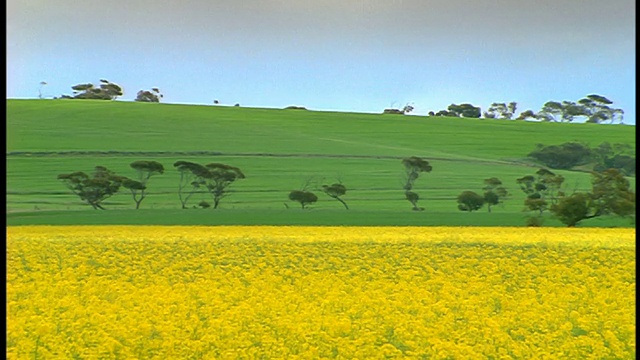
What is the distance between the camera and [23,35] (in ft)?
26.6

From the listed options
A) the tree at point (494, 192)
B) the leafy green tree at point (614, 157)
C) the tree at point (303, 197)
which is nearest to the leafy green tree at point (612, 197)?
the leafy green tree at point (614, 157)

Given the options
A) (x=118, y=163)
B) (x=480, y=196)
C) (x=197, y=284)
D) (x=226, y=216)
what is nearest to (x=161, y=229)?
(x=226, y=216)

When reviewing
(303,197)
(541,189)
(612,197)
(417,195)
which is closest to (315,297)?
(612,197)

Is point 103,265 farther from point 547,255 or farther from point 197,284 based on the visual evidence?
point 547,255

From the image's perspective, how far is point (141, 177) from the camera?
15141 millimetres

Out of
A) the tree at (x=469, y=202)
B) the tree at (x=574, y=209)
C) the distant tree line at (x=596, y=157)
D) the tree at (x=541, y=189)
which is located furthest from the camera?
the distant tree line at (x=596, y=157)

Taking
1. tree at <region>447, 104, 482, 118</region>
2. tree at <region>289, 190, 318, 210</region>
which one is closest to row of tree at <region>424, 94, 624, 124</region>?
tree at <region>447, 104, 482, 118</region>

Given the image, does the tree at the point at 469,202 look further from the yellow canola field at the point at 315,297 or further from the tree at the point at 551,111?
the yellow canola field at the point at 315,297

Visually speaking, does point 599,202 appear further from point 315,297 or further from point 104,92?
point 104,92

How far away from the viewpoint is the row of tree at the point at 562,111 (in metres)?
15.4

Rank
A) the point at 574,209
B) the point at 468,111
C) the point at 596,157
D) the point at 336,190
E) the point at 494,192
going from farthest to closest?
the point at 468,111 → the point at 596,157 → the point at 336,190 → the point at 494,192 → the point at 574,209

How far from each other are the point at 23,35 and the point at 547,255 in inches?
215

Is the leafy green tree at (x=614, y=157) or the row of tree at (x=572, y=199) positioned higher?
the leafy green tree at (x=614, y=157)

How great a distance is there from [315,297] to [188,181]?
8495 millimetres
